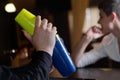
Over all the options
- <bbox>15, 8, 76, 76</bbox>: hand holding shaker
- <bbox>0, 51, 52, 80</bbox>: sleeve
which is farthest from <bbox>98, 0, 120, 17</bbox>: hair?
<bbox>0, 51, 52, 80</bbox>: sleeve

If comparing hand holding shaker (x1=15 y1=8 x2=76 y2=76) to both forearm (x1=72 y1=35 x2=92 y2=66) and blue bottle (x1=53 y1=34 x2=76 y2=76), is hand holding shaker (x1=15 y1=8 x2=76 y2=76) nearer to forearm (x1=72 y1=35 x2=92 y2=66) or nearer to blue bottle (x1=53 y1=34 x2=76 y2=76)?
blue bottle (x1=53 y1=34 x2=76 y2=76)

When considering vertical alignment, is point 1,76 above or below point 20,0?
above

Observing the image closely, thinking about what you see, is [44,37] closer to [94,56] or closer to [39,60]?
[39,60]

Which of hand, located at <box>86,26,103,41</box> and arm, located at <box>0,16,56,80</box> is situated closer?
arm, located at <box>0,16,56,80</box>

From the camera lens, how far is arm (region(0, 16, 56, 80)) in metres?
0.69

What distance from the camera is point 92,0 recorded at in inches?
85.8

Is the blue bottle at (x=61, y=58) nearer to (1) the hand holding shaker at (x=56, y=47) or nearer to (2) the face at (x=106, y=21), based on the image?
(1) the hand holding shaker at (x=56, y=47)

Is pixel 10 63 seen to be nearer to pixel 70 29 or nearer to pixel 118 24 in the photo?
pixel 70 29

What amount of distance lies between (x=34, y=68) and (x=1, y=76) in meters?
0.08

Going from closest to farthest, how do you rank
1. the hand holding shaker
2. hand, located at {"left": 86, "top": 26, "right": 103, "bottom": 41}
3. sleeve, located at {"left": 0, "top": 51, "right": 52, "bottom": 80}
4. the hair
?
sleeve, located at {"left": 0, "top": 51, "right": 52, "bottom": 80} < the hand holding shaker < the hair < hand, located at {"left": 86, "top": 26, "right": 103, "bottom": 41}

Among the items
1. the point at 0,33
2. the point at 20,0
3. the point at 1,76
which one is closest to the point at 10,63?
the point at 0,33

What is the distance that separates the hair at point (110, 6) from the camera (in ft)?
4.02

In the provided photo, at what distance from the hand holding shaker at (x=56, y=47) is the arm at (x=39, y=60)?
0.05m

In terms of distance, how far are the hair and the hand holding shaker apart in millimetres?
470
